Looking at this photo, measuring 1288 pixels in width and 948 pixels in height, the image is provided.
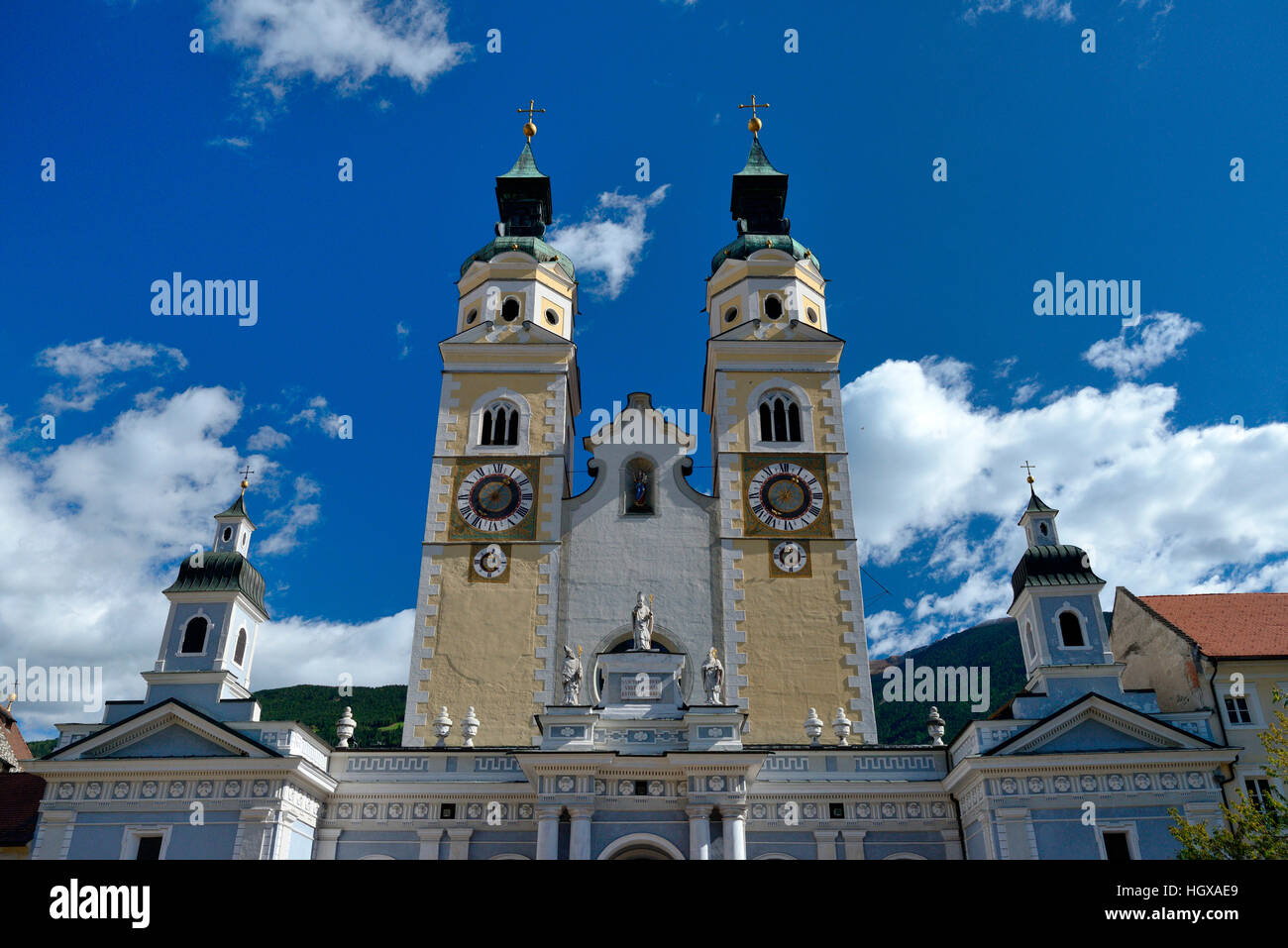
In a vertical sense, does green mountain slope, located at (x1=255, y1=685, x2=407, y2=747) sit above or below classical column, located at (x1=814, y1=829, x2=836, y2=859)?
above

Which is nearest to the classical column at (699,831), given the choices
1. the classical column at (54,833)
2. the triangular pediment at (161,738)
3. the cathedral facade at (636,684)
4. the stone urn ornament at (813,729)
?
the cathedral facade at (636,684)

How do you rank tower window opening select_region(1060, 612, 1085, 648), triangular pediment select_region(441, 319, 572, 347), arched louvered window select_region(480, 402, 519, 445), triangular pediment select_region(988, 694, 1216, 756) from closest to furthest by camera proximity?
triangular pediment select_region(988, 694, 1216, 756)
tower window opening select_region(1060, 612, 1085, 648)
arched louvered window select_region(480, 402, 519, 445)
triangular pediment select_region(441, 319, 572, 347)

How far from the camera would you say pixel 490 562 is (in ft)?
92.4

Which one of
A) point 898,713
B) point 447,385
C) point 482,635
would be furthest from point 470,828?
point 898,713

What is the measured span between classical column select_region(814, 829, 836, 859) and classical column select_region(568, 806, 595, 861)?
534 cm

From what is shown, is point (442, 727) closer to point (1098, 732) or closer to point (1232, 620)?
point (1098, 732)

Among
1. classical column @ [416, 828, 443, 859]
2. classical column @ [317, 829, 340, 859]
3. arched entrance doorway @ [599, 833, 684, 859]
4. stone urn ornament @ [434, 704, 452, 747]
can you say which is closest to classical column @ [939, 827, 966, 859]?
arched entrance doorway @ [599, 833, 684, 859]

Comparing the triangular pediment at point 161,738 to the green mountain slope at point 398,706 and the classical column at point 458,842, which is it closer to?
the classical column at point 458,842

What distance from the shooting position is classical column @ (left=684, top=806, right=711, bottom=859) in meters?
20.4

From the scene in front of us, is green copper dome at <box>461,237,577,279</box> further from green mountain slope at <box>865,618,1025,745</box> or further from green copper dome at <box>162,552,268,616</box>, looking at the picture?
green mountain slope at <box>865,618,1025,745</box>
